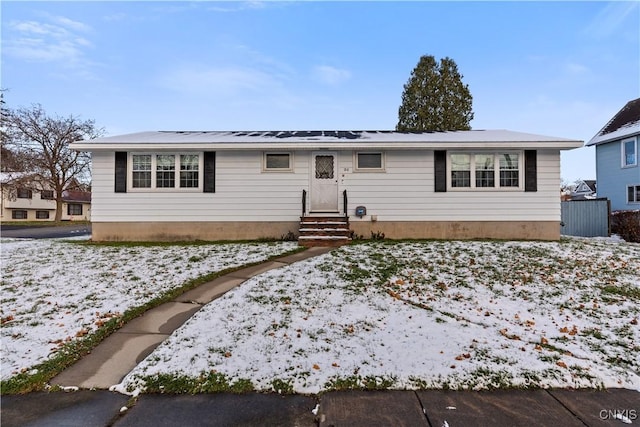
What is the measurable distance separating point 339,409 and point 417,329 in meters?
1.81

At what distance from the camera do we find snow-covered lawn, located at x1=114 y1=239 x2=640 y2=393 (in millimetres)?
3059

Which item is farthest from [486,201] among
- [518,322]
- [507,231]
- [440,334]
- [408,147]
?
[440,334]


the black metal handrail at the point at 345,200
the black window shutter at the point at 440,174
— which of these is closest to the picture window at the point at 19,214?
the black metal handrail at the point at 345,200

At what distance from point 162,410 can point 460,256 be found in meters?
7.12

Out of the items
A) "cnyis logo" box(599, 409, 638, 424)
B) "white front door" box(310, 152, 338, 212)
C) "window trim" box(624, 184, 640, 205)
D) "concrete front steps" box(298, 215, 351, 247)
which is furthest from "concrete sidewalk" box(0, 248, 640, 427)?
"window trim" box(624, 184, 640, 205)

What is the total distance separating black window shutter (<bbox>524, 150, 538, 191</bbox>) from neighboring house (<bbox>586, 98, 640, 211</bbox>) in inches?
406

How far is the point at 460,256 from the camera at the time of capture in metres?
7.77

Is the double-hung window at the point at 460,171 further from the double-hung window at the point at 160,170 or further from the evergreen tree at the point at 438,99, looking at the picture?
the evergreen tree at the point at 438,99

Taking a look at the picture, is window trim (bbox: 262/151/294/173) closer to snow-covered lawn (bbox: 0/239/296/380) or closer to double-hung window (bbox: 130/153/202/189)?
double-hung window (bbox: 130/153/202/189)

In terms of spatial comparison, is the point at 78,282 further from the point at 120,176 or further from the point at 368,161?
the point at 368,161

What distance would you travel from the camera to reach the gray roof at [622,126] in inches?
650

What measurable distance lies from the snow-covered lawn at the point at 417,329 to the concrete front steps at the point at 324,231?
2.63 metres

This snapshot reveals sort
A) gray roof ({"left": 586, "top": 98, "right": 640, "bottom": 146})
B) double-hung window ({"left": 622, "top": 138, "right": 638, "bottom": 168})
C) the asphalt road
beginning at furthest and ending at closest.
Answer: gray roof ({"left": 586, "top": 98, "right": 640, "bottom": 146}) → double-hung window ({"left": 622, "top": 138, "right": 638, "bottom": 168}) → the asphalt road

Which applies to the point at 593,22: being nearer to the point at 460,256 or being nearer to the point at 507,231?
the point at 507,231
